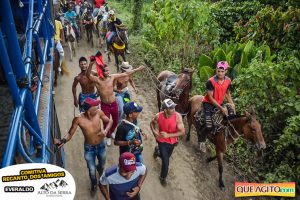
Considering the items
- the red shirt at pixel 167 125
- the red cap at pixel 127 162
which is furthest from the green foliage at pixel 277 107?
the red cap at pixel 127 162

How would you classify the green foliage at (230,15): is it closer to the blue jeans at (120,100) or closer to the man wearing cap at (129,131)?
the blue jeans at (120,100)

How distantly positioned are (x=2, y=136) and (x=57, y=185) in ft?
6.23

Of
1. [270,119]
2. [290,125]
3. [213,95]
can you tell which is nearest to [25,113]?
[213,95]

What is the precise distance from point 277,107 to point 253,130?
1.79m

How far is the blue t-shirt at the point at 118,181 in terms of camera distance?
411 centimetres

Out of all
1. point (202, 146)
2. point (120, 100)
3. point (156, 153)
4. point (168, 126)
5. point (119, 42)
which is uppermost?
point (119, 42)

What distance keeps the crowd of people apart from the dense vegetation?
4.65 ft

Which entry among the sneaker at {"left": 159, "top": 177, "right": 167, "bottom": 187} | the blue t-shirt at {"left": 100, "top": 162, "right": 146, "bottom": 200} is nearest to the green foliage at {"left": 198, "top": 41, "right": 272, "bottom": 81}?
the sneaker at {"left": 159, "top": 177, "right": 167, "bottom": 187}

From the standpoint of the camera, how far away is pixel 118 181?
4.13 meters

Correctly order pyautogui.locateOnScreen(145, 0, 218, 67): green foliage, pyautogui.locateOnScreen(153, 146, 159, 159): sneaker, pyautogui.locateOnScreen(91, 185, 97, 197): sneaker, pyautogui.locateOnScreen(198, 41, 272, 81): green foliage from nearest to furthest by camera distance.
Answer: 1. pyautogui.locateOnScreen(91, 185, 97, 197): sneaker
2. pyautogui.locateOnScreen(153, 146, 159, 159): sneaker
3. pyautogui.locateOnScreen(198, 41, 272, 81): green foliage
4. pyautogui.locateOnScreen(145, 0, 218, 67): green foliage

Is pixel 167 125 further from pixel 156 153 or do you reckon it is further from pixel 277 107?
pixel 277 107

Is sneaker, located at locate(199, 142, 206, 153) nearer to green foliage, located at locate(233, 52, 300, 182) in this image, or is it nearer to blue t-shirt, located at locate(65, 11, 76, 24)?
green foliage, located at locate(233, 52, 300, 182)

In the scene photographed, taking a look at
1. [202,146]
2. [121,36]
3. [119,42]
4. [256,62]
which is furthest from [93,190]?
[121,36]

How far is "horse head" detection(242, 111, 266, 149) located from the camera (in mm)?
5793
